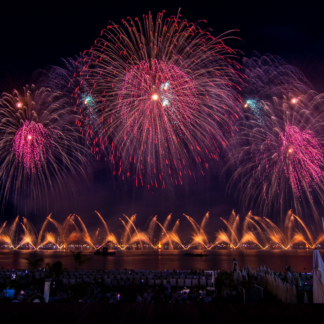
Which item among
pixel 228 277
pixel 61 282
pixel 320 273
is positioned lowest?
pixel 61 282

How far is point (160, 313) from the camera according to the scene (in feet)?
24.2

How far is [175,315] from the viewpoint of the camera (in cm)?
726

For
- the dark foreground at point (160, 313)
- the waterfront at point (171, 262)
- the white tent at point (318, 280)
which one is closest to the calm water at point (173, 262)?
the waterfront at point (171, 262)

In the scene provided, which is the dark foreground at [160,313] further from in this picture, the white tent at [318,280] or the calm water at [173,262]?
the calm water at [173,262]

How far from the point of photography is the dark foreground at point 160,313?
6867 mm

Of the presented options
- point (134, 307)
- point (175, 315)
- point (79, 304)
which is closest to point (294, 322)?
point (175, 315)

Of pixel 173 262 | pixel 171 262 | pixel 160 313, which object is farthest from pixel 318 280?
pixel 173 262

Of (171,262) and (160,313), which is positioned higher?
(160,313)

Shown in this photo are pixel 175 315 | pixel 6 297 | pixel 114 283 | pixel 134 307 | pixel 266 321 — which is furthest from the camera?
pixel 114 283

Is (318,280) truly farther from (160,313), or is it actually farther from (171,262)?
(171,262)

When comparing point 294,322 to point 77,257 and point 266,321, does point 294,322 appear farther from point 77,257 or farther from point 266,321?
point 77,257

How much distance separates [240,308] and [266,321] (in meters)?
0.99

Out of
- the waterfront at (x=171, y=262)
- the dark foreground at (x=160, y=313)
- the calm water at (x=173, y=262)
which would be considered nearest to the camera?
the dark foreground at (x=160, y=313)

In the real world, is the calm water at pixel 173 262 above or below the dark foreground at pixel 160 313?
below
